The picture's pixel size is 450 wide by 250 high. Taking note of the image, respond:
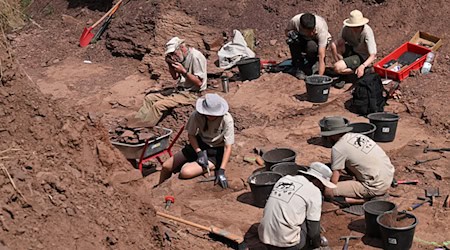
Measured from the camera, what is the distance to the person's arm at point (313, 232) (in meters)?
6.68

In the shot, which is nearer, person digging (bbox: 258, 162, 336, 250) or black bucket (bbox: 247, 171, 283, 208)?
person digging (bbox: 258, 162, 336, 250)

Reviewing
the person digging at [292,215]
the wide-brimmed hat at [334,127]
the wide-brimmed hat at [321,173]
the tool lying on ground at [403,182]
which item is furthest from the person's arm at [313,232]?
the tool lying on ground at [403,182]

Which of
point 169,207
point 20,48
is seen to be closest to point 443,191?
point 169,207

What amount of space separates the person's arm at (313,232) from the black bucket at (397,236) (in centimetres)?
65

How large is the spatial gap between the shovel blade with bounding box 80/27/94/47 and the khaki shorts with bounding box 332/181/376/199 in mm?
8867

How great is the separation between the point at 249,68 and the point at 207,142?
332cm

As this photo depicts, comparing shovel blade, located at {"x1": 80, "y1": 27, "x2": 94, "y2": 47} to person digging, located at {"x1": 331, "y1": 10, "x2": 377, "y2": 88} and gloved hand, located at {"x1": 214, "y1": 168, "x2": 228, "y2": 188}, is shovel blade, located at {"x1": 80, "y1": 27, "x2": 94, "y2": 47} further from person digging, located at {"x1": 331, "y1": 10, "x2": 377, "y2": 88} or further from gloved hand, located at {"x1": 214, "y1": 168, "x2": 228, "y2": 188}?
gloved hand, located at {"x1": 214, "y1": 168, "x2": 228, "y2": 188}

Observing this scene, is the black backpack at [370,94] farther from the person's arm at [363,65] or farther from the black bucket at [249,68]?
the black bucket at [249,68]

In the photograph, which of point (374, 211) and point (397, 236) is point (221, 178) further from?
point (397, 236)

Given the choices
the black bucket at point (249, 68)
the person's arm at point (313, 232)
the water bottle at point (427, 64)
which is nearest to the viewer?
the person's arm at point (313, 232)

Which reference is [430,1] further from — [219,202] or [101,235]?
[101,235]

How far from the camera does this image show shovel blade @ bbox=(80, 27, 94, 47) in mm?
15180

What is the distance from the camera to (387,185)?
7.86 metres

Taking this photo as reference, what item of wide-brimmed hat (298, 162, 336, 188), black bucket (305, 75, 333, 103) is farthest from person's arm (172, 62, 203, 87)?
wide-brimmed hat (298, 162, 336, 188)
